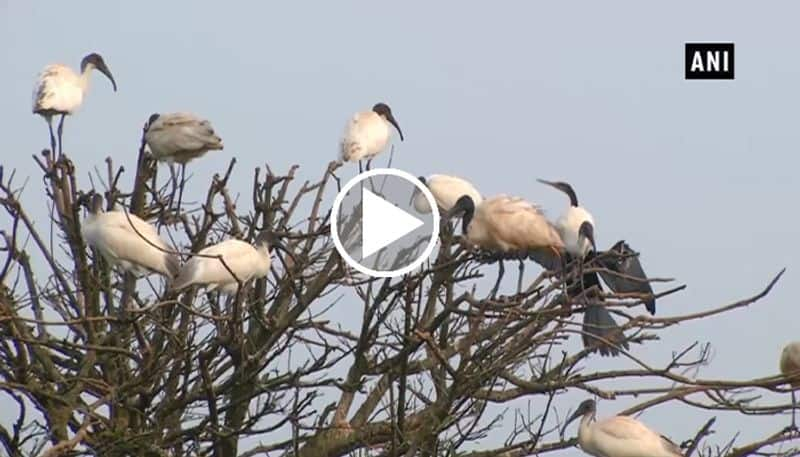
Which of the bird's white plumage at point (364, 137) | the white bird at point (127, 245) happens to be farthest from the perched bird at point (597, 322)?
the white bird at point (127, 245)

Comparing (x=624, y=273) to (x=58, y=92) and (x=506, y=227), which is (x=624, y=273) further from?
(x=58, y=92)

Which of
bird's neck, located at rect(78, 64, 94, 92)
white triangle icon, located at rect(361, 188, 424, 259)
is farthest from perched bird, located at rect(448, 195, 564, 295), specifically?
bird's neck, located at rect(78, 64, 94, 92)

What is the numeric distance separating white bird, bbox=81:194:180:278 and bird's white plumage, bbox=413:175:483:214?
180 centimetres

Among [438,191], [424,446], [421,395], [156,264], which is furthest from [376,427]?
[438,191]

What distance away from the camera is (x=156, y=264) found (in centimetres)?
1027

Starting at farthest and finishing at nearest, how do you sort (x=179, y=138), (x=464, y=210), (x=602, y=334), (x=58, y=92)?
(x=58, y=92) → (x=179, y=138) → (x=464, y=210) → (x=602, y=334)

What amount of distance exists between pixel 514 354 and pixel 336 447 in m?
1.51

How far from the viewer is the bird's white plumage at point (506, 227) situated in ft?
34.8

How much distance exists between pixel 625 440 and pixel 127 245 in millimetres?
3096

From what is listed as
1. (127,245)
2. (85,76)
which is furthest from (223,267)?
(85,76)

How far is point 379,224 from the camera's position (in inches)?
400

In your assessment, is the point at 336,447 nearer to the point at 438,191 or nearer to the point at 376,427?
the point at 376,427

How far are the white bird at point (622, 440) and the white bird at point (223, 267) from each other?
2017mm

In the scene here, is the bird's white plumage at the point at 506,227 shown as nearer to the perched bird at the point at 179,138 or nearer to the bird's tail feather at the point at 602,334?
the bird's tail feather at the point at 602,334
